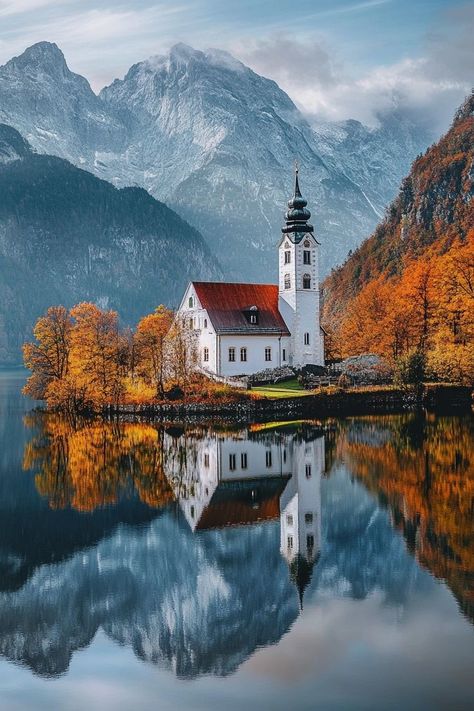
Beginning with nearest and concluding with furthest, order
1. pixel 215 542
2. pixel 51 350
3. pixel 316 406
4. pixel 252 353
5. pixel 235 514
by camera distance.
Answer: pixel 215 542 < pixel 235 514 < pixel 316 406 < pixel 252 353 < pixel 51 350

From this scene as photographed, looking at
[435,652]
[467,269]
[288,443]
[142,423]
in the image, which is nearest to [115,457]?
[288,443]

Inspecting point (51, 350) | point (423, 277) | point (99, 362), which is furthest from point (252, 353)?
point (51, 350)

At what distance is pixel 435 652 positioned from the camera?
722 inches

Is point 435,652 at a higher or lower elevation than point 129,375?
lower

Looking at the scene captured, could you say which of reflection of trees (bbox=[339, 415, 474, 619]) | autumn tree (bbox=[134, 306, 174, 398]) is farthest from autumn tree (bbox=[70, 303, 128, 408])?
reflection of trees (bbox=[339, 415, 474, 619])

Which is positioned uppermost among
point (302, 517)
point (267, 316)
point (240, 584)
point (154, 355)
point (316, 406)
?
point (267, 316)

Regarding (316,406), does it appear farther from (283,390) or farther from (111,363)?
(111,363)

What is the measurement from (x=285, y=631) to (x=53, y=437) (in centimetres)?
3354

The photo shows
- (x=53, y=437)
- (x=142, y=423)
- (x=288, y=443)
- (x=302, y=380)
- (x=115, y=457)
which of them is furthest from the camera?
(x=302, y=380)

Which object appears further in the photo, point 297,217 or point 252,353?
point 297,217

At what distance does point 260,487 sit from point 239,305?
4063cm

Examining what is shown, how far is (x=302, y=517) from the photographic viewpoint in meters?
29.6

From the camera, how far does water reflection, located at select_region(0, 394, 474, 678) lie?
20.4 metres

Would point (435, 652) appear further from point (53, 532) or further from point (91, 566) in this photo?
point (53, 532)
